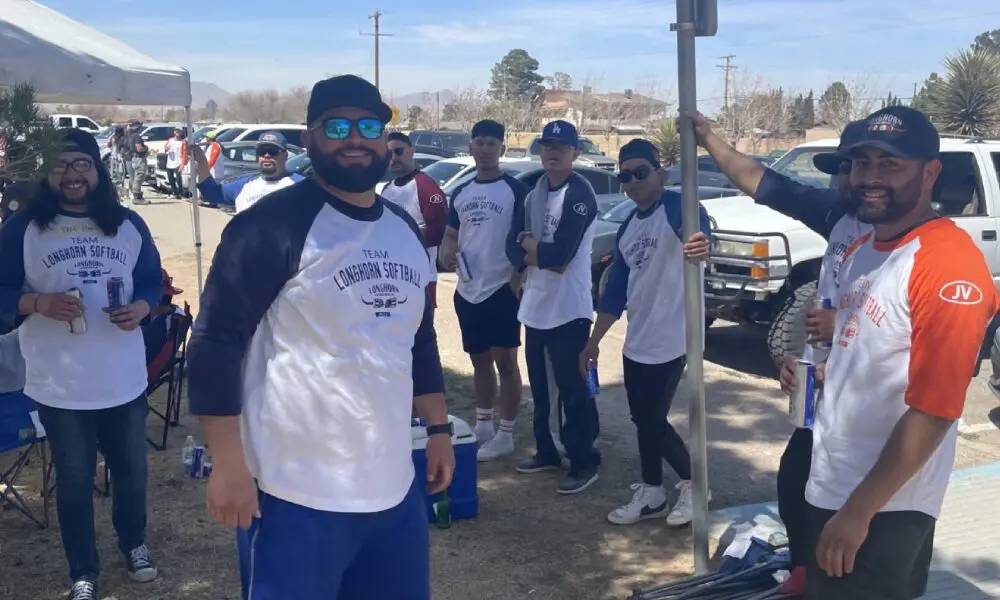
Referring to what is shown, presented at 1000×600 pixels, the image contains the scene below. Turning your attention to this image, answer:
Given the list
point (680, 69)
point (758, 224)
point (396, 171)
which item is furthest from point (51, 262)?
point (758, 224)

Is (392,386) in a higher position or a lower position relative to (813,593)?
higher

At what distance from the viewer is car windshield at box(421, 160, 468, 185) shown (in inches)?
551

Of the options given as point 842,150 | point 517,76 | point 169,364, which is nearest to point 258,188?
point 169,364

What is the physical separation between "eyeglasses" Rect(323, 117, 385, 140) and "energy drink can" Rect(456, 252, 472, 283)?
3.15 m

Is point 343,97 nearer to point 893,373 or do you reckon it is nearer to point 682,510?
point 893,373

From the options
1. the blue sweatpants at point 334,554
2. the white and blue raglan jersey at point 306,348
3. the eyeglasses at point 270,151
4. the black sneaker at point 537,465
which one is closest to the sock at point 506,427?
the black sneaker at point 537,465

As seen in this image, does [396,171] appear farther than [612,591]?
Yes

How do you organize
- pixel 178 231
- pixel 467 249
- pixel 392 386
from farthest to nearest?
1. pixel 178 231
2. pixel 467 249
3. pixel 392 386

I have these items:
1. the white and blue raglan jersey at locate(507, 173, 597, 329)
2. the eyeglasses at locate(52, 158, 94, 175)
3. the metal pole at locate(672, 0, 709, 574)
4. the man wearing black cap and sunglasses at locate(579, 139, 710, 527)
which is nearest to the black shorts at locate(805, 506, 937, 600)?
the metal pole at locate(672, 0, 709, 574)

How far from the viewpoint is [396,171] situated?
6.82 m

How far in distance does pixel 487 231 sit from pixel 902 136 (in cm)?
331

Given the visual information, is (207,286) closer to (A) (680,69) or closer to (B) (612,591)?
(A) (680,69)

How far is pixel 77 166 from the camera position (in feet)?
13.1

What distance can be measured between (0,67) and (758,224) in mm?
5913
